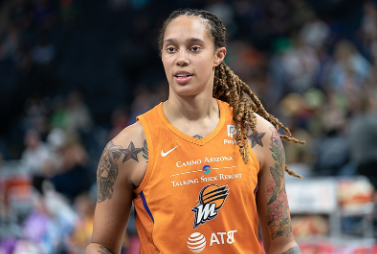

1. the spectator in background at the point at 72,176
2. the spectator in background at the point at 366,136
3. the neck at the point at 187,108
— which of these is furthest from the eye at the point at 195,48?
the spectator in background at the point at 72,176

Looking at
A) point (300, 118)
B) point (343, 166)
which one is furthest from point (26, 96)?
point (343, 166)

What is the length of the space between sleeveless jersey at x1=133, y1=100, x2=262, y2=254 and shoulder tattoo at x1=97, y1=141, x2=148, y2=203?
0.09 meters

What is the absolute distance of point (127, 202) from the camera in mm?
3230

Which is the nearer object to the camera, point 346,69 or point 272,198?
point 272,198

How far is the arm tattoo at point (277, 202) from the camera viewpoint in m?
3.35

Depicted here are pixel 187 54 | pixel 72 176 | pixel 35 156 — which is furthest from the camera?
A: pixel 35 156

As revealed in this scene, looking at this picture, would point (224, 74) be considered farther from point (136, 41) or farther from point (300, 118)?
point (136, 41)

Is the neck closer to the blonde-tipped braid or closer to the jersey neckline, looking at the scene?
the jersey neckline

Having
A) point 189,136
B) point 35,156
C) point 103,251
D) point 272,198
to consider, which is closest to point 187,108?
point 189,136

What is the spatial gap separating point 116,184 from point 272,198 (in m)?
0.81

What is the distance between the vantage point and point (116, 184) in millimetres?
3193

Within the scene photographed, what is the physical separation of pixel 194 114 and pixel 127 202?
565 mm

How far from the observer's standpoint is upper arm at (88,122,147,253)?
318 centimetres

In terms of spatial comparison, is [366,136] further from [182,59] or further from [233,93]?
[182,59]
